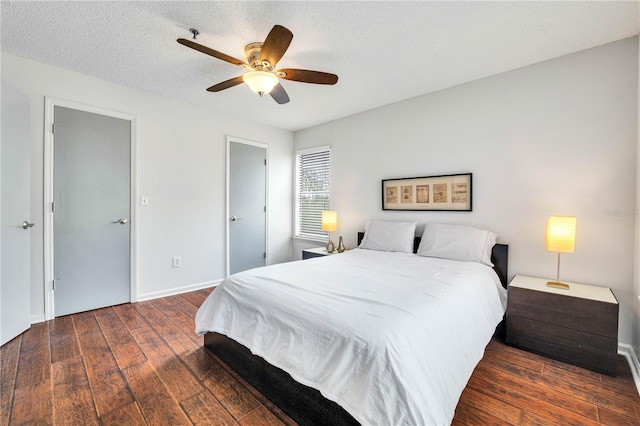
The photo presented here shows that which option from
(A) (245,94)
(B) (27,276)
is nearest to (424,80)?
(A) (245,94)

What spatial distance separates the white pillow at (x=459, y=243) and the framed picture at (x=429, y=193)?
29 cm

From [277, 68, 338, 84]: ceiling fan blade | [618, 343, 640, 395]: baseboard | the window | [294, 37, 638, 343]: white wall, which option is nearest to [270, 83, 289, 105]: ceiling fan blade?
[277, 68, 338, 84]: ceiling fan blade

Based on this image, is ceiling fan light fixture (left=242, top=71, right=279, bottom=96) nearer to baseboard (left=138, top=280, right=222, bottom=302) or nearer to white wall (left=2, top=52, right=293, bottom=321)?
white wall (left=2, top=52, right=293, bottom=321)

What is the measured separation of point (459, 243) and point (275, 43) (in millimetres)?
2342

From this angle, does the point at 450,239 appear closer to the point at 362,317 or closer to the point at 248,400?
the point at 362,317

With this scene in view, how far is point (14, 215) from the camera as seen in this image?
2258mm

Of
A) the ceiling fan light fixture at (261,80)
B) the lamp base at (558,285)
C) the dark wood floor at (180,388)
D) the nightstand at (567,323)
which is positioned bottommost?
the dark wood floor at (180,388)

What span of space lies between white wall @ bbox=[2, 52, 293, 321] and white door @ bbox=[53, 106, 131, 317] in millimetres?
125

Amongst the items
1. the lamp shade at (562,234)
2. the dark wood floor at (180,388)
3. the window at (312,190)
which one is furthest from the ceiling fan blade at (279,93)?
the lamp shade at (562,234)

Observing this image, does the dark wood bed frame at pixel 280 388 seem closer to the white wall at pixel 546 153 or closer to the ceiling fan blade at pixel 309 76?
the ceiling fan blade at pixel 309 76

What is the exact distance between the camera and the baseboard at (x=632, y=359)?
1.78 m

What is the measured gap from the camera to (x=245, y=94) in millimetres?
3195

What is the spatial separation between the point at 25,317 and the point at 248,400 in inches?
91.5

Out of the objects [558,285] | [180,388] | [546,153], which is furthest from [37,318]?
[546,153]
